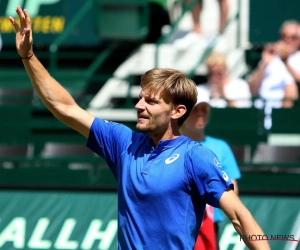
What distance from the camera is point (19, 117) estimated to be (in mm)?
9539

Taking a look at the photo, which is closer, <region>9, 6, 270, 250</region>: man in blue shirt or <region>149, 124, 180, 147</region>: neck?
<region>9, 6, 270, 250</region>: man in blue shirt

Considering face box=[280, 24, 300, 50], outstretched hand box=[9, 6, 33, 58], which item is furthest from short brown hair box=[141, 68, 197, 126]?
face box=[280, 24, 300, 50]

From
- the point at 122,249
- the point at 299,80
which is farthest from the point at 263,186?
the point at 122,249

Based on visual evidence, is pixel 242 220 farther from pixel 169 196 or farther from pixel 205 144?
pixel 205 144

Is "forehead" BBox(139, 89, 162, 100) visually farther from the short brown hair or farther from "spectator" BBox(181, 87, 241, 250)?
"spectator" BBox(181, 87, 241, 250)

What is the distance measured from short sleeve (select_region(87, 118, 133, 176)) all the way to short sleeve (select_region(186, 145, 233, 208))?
446 mm

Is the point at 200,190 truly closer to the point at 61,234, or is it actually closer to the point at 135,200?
the point at 135,200

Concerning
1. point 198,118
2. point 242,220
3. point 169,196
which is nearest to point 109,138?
point 169,196

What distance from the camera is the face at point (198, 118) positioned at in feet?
19.5

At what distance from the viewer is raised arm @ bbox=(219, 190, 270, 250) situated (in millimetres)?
3695

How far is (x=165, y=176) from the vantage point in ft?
13.1

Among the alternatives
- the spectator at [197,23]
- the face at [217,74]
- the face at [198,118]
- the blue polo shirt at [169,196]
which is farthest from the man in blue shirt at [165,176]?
the spectator at [197,23]

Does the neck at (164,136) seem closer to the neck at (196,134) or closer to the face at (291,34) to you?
the neck at (196,134)

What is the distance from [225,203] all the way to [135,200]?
465mm
